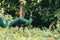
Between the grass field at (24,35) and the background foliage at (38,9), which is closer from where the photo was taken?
the grass field at (24,35)

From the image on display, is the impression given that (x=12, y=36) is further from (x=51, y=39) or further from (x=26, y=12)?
(x=26, y=12)

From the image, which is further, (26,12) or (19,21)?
(26,12)

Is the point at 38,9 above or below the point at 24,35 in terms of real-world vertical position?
above

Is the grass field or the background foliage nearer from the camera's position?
the grass field

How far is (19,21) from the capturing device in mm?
4891

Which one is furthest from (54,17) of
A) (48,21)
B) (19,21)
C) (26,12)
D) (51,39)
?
(51,39)

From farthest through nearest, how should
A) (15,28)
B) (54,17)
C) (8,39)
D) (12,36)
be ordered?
(54,17)
(15,28)
(12,36)
(8,39)

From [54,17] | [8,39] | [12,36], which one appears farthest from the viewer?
[54,17]

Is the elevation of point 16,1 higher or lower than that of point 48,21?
higher

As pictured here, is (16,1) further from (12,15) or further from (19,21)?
(19,21)

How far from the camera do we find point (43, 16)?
283 inches

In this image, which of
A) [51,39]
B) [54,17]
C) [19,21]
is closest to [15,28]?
[19,21]

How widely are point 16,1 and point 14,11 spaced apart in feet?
1.00

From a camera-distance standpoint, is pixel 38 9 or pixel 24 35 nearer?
pixel 24 35
